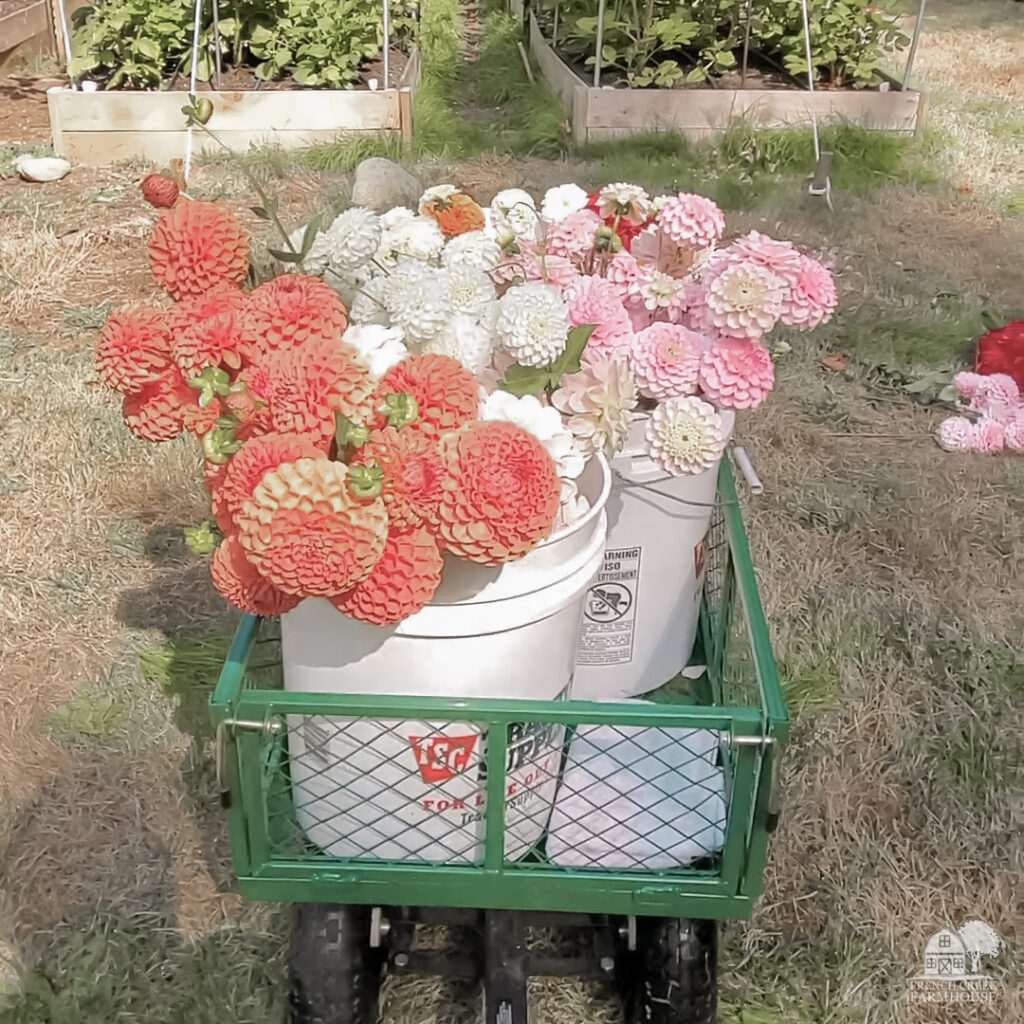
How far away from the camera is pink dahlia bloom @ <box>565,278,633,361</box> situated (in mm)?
1226

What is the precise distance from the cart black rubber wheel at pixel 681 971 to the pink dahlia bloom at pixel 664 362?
0.58 metres

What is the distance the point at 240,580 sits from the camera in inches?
40.0

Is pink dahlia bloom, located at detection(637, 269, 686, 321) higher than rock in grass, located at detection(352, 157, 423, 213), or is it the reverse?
pink dahlia bloom, located at detection(637, 269, 686, 321)

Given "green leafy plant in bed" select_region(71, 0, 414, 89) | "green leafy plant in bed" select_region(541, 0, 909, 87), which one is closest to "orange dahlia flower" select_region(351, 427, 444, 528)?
"green leafy plant in bed" select_region(71, 0, 414, 89)

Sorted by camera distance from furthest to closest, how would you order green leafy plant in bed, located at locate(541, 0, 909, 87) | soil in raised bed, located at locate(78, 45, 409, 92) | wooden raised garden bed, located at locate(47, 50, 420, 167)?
green leafy plant in bed, located at locate(541, 0, 909, 87) < soil in raised bed, located at locate(78, 45, 409, 92) < wooden raised garden bed, located at locate(47, 50, 420, 167)

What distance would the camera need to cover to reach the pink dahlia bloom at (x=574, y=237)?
138 cm

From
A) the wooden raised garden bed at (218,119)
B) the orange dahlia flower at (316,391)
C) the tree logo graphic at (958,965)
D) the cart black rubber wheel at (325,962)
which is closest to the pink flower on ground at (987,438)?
the tree logo graphic at (958,965)

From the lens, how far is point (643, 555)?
4.82 feet

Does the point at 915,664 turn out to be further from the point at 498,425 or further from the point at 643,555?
the point at 498,425

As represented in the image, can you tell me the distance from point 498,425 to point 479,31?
7.93m

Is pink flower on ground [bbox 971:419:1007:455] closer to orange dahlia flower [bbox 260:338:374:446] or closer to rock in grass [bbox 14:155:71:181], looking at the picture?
orange dahlia flower [bbox 260:338:374:446]

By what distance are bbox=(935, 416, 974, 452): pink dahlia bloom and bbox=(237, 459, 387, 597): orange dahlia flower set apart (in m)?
2.21

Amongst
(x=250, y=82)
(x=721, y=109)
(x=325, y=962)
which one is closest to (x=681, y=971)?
(x=325, y=962)

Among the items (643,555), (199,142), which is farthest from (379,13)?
(643,555)
